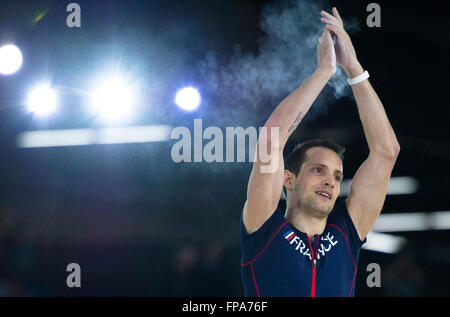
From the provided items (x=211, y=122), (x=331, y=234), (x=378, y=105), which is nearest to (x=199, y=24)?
(x=211, y=122)

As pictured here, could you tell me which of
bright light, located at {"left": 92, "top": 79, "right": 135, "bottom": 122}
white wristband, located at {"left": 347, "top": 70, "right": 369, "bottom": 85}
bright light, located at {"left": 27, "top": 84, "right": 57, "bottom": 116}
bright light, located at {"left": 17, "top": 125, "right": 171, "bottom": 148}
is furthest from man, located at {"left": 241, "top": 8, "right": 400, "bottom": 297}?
bright light, located at {"left": 27, "top": 84, "right": 57, "bottom": 116}

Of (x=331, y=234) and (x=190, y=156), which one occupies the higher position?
(x=190, y=156)

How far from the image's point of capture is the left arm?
251cm

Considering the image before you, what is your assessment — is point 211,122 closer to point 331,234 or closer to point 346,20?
point 346,20

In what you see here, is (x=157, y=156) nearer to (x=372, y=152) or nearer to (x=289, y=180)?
(x=289, y=180)

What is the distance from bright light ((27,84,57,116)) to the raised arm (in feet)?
7.36

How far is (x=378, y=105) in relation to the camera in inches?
98.9

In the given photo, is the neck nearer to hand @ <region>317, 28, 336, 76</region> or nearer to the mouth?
the mouth

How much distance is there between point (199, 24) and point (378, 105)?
5.37ft

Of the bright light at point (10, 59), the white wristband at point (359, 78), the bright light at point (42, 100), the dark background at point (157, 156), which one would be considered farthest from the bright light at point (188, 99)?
the white wristband at point (359, 78)

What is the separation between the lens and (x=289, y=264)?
2291mm

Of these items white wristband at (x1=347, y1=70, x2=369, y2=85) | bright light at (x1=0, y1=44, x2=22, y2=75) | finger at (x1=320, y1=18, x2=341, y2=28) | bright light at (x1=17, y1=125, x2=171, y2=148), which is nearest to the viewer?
finger at (x1=320, y1=18, x2=341, y2=28)
